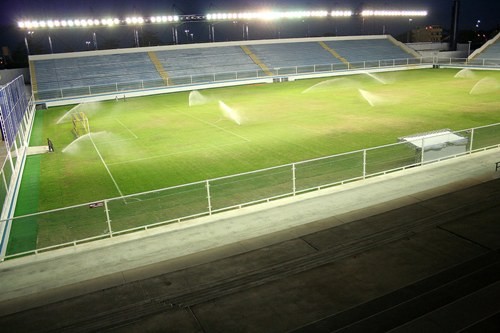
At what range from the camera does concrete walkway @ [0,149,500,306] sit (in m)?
8.57

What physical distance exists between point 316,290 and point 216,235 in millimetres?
3551

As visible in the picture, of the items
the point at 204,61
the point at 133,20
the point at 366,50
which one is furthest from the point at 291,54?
the point at 133,20

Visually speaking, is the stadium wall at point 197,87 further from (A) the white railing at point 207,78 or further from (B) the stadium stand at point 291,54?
(B) the stadium stand at point 291,54

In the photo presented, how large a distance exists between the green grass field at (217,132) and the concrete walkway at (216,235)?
3.35 feet

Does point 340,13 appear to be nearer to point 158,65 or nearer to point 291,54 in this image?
point 291,54

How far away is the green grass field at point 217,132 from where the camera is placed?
52.9 ft

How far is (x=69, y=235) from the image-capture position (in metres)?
11.7

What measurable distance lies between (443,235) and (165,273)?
5.89 meters

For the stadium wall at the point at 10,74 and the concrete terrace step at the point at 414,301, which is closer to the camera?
the concrete terrace step at the point at 414,301

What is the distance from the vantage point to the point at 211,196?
12609mm

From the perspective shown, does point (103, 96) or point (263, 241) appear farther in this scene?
point (103, 96)

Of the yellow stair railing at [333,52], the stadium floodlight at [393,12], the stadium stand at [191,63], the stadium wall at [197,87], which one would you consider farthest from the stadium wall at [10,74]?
the stadium floodlight at [393,12]

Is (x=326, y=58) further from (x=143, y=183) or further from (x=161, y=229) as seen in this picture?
(x=161, y=229)

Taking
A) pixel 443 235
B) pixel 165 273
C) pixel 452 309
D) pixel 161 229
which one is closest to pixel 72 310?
pixel 165 273
